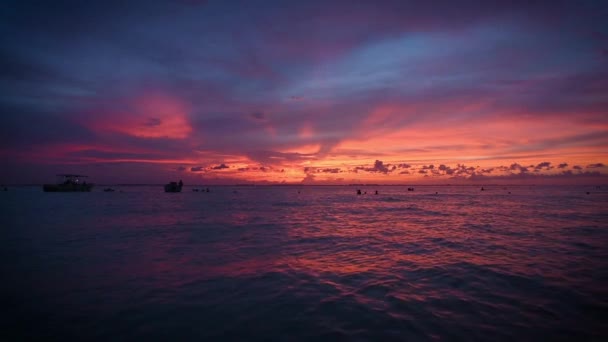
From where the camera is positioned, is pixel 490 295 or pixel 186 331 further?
pixel 490 295

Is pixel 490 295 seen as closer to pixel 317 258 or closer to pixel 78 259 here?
pixel 317 258

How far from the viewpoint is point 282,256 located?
1552 cm

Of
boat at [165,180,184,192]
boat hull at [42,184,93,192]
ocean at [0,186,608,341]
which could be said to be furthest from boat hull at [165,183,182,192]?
ocean at [0,186,608,341]

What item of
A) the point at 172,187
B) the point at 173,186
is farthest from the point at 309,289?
the point at 172,187

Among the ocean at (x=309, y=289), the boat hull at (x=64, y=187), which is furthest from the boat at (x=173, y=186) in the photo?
the ocean at (x=309, y=289)

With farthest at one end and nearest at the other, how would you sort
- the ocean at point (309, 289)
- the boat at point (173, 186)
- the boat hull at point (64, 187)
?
the boat at point (173, 186) → the boat hull at point (64, 187) → the ocean at point (309, 289)

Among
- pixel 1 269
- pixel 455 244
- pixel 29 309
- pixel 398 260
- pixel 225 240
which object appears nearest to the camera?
pixel 29 309

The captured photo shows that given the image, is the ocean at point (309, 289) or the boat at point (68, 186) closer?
the ocean at point (309, 289)

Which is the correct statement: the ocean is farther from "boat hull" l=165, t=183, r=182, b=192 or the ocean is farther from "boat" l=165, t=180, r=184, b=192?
"boat hull" l=165, t=183, r=182, b=192

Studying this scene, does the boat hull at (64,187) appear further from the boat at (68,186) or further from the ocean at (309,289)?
the ocean at (309,289)

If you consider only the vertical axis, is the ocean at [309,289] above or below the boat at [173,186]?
below

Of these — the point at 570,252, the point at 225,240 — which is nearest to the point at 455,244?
the point at 570,252

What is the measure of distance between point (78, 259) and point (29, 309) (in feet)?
23.4

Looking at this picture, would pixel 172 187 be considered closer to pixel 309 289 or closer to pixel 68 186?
pixel 68 186
